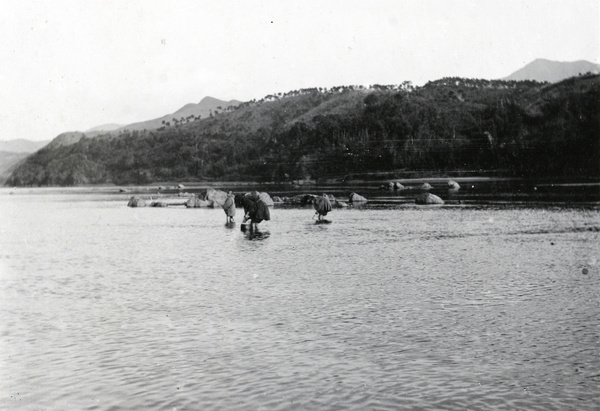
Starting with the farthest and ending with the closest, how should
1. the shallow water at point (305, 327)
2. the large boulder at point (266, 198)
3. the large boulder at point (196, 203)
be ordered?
1. the large boulder at point (196, 203)
2. the large boulder at point (266, 198)
3. the shallow water at point (305, 327)

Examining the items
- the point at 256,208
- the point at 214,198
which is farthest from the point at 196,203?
the point at 256,208

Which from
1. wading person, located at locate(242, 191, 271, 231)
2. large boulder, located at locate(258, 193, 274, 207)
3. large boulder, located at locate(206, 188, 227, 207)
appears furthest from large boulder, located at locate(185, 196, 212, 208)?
wading person, located at locate(242, 191, 271, 231)

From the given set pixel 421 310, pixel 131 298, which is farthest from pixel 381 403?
pixel 131 298

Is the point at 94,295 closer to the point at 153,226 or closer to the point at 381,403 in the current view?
the point at 381,403

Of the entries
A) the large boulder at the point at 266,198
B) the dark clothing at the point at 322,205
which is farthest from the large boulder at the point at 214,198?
the dark clothing at the point at 322,205

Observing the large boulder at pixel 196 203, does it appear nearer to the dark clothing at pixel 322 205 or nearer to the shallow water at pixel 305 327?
the dark clothing at pixel 322 205

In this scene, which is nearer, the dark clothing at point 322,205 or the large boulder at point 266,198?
the dark clothing at point 322,205

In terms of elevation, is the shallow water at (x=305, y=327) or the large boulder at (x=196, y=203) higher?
the large boulder at (x=196, y=203)

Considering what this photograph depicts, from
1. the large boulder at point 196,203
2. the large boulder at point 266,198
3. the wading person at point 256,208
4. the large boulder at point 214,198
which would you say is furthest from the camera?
the large boulder at point 214,198

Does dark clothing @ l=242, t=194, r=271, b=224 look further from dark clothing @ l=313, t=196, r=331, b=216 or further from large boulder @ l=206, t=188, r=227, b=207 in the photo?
large boulder @ l=206, t=188, r=227, b=207
